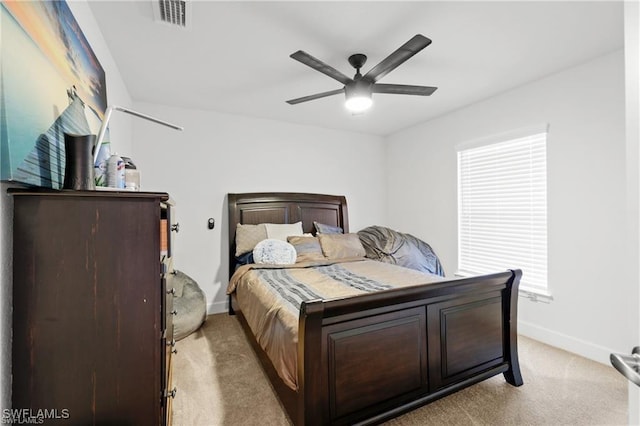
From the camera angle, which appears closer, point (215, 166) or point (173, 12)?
point (173, 12)

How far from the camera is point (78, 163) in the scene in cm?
109

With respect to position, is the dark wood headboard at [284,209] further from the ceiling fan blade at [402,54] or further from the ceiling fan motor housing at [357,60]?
the ceiling fan blade at [402,54]

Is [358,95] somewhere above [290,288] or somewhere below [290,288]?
above

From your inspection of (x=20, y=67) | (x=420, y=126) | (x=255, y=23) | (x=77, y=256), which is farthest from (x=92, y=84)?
(x=420, y=126)

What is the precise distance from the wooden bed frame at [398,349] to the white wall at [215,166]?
6.36ft

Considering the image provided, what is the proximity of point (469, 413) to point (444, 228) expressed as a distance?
98.5 inches

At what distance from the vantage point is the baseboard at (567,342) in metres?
2.42

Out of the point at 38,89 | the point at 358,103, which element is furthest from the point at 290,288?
the point at 38,89

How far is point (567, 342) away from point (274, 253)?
2.93 m

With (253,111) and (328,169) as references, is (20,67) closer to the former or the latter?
(253,111)

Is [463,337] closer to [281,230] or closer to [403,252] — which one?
[403,252]

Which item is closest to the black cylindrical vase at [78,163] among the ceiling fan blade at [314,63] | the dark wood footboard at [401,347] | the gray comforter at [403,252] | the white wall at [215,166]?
the dark wood footboard at [401,347]

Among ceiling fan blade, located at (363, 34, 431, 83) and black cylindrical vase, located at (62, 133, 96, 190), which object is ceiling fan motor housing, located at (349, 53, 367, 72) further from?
black cylindrical vase, located at (62, 133, 96, 190)

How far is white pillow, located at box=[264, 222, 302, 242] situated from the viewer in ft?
11.8
